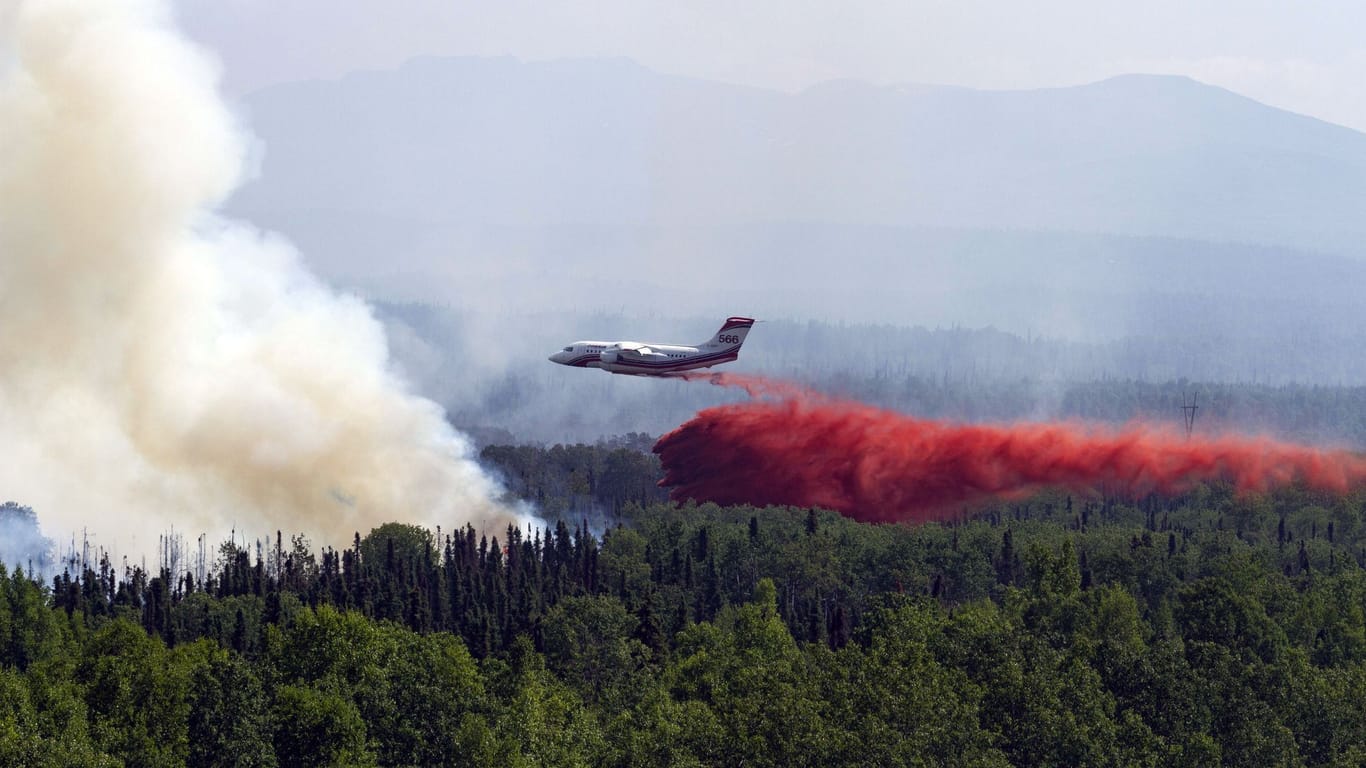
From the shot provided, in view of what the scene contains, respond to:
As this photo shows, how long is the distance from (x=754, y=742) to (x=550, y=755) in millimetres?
9706

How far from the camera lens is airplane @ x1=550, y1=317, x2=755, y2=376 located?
159 metres

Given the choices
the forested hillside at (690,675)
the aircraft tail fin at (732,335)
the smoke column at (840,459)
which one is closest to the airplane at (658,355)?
the aircraft tail fin at (732,335)

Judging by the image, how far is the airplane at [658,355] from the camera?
15876 centimetres

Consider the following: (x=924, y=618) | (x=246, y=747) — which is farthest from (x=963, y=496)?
(x=246, y=747)

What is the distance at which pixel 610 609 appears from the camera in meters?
143

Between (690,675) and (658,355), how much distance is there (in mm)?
45864

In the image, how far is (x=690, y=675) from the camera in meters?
118

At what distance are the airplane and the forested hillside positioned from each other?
1779 centimetres

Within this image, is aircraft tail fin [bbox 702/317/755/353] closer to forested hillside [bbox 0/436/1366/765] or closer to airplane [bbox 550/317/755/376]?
airplane [bbox 550/317/755/376]

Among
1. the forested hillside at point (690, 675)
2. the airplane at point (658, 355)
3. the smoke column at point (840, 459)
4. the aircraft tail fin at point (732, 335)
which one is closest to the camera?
the forested hillside at point (690, 675)

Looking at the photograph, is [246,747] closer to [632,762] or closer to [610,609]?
[632,762]

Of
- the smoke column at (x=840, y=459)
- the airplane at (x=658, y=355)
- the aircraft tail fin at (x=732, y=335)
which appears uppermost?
the aircraft tail fin at (x=732, y=335)

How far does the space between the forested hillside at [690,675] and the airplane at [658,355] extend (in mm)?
17795

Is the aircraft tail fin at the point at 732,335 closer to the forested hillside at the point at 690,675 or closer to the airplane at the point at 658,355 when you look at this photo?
the airplane at the point at 658,355
